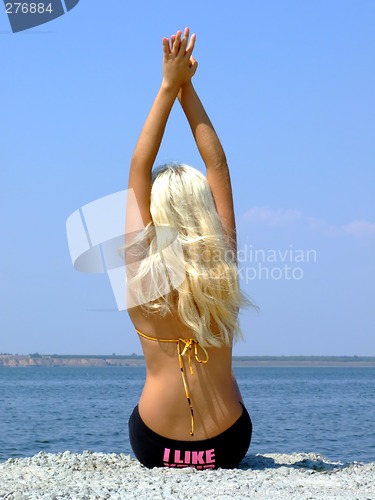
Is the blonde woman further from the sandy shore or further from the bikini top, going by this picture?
the sandy shore

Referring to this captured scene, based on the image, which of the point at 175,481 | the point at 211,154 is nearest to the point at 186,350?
the point at 175,481

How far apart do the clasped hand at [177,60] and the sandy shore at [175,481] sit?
2.45 metres

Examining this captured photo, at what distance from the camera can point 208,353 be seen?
16.5 feet

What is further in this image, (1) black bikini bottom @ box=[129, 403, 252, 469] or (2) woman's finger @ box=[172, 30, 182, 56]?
(2) woman's finger @ box=[172, 30, 182, 56]

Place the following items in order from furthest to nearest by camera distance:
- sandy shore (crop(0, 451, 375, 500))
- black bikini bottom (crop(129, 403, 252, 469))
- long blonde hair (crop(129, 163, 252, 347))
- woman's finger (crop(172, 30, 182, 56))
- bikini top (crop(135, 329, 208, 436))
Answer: woman's finger (crop(172, 30, 182, 56)) < black bikini bottom (crop(129, 403, 252, 469)) < bikini top (crop(135, 329, 208, 436)) < long blonde hair (crop(129, 163, 252, 347)) < sandy shore (crop(0, 451, 375, 500))

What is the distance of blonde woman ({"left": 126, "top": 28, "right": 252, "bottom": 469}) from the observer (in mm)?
4883

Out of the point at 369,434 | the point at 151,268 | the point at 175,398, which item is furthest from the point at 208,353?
the point at 369,434

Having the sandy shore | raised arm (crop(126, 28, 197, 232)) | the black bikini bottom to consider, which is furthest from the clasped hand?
the sandy shore

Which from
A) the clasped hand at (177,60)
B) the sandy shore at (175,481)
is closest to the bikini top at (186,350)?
the sandy shore at (175,481)

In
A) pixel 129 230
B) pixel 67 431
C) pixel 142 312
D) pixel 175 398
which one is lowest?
pixel 67 431

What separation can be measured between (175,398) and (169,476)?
1.59 ft

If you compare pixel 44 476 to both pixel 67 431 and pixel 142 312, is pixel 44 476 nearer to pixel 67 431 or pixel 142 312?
pixel 142 312

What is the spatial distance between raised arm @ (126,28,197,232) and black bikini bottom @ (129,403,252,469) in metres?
1.34

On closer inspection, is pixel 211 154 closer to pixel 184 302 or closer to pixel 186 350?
pixel 184 302
